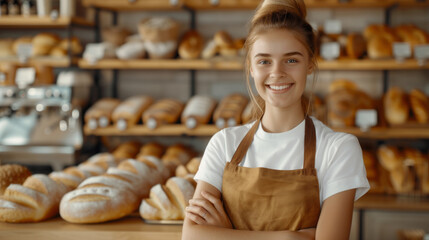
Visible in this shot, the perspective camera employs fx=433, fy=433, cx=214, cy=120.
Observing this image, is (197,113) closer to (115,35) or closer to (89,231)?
(115,35)

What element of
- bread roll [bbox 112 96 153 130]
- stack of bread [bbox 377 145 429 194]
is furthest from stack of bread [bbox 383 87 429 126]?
bread roll [bbox 112 96 153 130]

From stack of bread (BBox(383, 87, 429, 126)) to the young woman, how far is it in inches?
70.1

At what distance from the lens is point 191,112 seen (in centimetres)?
296

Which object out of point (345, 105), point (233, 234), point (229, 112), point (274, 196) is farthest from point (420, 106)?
point (233, 234)

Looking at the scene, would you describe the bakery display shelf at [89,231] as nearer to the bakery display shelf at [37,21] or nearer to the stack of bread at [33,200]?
the stack of bread at [33,200]

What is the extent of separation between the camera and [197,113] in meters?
2.94

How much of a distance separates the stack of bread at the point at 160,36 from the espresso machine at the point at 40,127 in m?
0.64

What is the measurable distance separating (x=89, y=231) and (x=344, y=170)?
2.60 ft

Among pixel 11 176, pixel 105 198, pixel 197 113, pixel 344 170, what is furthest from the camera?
pixel 197 113

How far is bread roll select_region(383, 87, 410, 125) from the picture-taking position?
9.22 ft

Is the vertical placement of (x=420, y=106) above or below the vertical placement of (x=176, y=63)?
below

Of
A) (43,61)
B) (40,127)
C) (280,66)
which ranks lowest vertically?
(40,127)

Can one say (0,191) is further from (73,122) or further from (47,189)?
(73,122)

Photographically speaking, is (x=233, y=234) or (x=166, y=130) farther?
(x=166, y=130)
